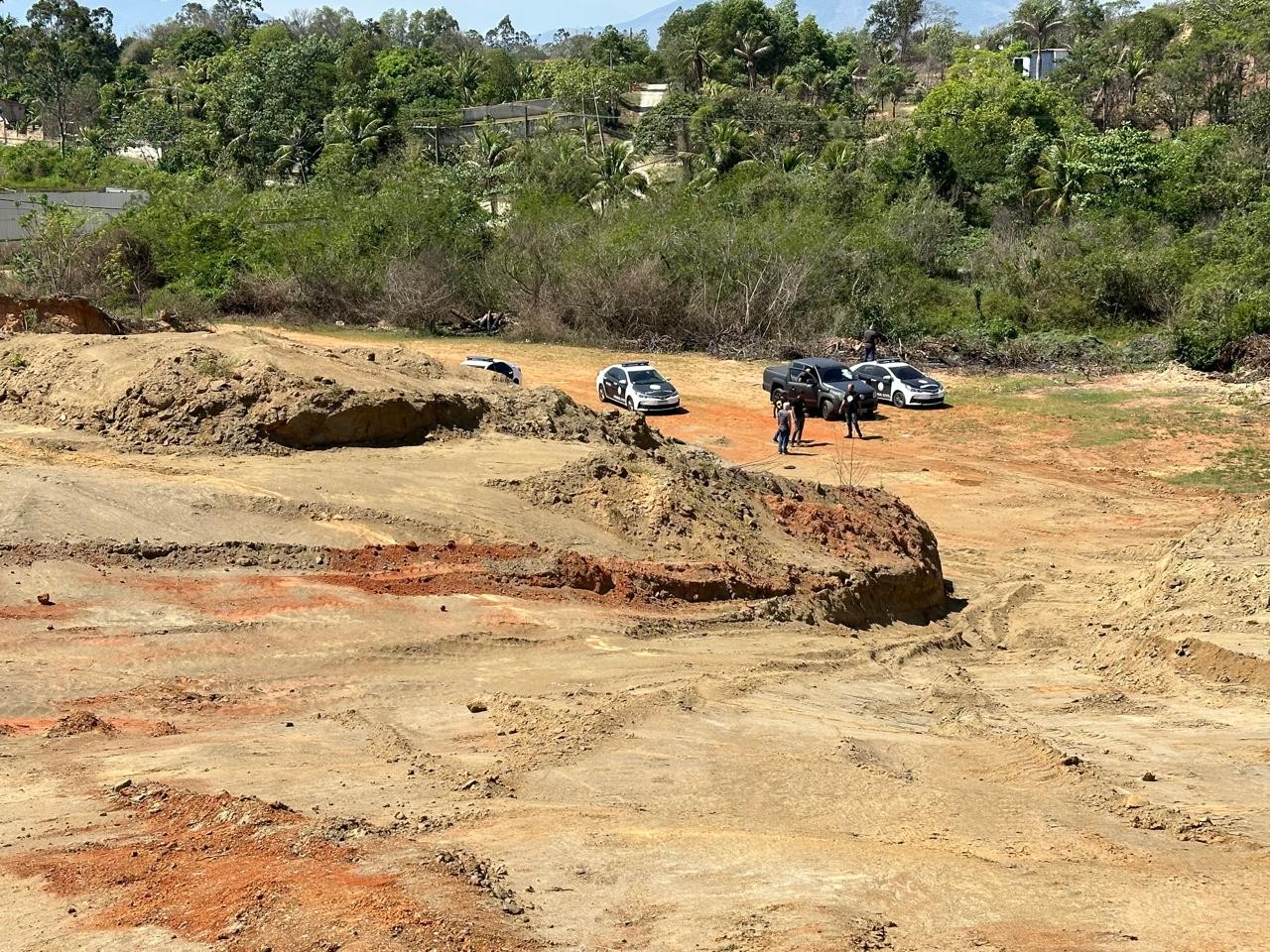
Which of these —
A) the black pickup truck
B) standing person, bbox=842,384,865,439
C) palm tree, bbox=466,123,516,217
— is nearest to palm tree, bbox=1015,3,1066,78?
palm tree, bbox=466,123,516,217

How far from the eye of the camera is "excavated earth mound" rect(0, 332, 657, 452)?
18.3 m

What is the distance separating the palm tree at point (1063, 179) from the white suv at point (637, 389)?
32.5m

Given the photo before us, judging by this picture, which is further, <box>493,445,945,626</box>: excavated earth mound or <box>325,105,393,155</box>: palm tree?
<box>325,105,393,155</box>: palm tree

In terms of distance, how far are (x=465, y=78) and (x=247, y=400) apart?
8560 centimetres

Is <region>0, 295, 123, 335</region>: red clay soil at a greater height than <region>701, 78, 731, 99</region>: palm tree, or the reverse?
<region>701, 78, 731, 99</region>: palm tree

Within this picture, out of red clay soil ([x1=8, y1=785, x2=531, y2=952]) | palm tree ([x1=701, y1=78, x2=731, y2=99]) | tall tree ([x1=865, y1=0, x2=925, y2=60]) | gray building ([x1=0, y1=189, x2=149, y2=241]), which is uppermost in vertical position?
tall tree ([x1=865, y1=0, x2=925, y2=60])

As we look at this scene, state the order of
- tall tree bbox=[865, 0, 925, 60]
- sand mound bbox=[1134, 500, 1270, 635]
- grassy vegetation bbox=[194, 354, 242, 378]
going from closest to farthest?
sand mound bbox=[1134, 500, 1270, 635] → grassy vegetation bbox=[194, 354, 242, 378] → tall tree bbox=[865, 0, 925, 60]

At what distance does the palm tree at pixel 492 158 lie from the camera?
72750mm

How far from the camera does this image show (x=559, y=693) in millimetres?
12070

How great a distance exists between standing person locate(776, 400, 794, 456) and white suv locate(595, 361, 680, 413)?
5237mm

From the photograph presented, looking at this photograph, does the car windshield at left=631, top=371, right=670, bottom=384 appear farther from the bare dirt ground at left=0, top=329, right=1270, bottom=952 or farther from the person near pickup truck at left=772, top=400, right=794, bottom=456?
the bare dirt ground at left=0, top=329, right=1270, bottom=952

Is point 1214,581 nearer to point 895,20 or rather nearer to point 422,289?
point 422,289

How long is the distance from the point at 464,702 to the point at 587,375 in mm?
29634

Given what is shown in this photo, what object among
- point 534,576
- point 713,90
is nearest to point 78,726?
point 534,576
